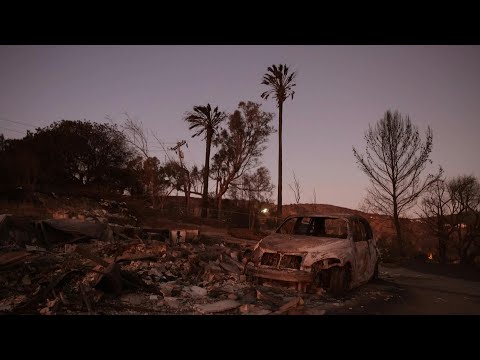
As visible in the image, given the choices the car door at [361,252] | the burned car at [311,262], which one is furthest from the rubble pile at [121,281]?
the car door at [361,252]

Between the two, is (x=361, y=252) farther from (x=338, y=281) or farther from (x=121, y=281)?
(x=121, y=281)

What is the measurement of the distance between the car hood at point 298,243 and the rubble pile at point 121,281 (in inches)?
33.0

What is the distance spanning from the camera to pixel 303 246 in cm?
671

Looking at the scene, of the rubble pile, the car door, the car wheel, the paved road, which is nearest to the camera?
the rubble pile

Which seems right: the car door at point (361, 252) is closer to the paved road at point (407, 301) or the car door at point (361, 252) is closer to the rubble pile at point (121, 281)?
the paved road at point (407, 301)

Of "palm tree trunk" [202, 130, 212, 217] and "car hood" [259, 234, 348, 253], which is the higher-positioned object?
"palm tree trunk" [202, 130, 212, 217]

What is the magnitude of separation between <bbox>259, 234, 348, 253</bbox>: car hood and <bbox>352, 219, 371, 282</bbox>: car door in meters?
0.58

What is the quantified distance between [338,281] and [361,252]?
134 centimetres

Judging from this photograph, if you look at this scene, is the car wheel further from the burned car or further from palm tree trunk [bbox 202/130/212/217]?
palm tree trunk [bbox 202/130/212/217]

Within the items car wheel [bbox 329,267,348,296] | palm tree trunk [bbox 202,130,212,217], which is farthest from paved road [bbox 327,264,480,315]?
palm tree trunk [bbox 202,130,212,217]

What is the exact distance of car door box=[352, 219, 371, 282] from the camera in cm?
748

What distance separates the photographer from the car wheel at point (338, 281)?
21.8 feet
